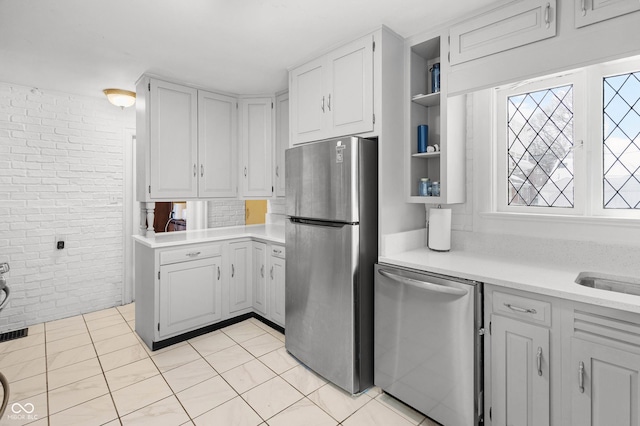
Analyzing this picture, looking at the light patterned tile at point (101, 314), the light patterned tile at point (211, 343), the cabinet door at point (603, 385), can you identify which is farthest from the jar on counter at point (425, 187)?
the light patterned tile at point (101, 314)

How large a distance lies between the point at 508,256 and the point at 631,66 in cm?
120

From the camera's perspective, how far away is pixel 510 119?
2197 millimetres

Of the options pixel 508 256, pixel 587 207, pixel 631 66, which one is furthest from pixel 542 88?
pixel 508 256

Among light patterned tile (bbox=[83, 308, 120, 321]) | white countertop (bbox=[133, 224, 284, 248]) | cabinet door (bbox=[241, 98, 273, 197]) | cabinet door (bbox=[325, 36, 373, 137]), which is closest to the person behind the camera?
cabinet door (bbox=[325, 36, 373, 137])

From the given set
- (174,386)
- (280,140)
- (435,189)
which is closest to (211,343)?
(174,386)

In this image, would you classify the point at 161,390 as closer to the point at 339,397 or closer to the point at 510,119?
the point at 339,397

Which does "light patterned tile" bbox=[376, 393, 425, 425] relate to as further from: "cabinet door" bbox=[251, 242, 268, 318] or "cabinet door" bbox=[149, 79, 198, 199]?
"cabinet door" bbox=[149, 79, 198, 199]

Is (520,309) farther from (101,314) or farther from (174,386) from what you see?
(101,314)

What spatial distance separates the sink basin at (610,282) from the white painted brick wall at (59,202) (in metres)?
4.16

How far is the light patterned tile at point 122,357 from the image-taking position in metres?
2.44

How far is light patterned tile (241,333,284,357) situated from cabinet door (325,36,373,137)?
1.80m

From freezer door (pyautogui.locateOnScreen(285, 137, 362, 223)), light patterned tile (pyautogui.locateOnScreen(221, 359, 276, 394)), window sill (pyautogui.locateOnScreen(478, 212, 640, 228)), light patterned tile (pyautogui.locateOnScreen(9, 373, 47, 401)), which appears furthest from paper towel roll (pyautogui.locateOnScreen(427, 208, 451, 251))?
light patterned tile (pyautogui.locateOnScreen(9, 373, 47, 401))

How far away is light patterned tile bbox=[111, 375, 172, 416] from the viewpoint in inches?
77.3

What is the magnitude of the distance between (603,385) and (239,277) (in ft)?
8.94
